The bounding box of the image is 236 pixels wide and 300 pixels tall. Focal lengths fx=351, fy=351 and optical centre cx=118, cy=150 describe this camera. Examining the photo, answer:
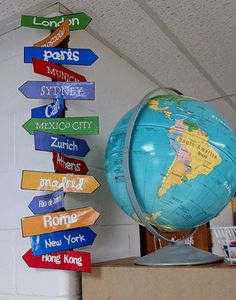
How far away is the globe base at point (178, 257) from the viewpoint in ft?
3.15

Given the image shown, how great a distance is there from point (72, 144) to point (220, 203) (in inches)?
19.8

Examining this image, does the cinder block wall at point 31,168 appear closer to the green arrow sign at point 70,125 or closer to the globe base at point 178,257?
the green arrow sign at point 70,125

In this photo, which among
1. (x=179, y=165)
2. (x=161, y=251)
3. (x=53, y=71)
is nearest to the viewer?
(x=179, y=165)

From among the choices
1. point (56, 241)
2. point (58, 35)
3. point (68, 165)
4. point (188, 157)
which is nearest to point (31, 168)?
point (68, 165)

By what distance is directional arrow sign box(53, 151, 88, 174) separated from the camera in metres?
1.08

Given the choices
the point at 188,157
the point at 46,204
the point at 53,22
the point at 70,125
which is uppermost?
the point at 53,22

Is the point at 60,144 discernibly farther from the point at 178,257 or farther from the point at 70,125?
the point at 178,257

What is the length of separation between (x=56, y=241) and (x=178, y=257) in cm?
36

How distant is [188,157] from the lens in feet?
2.98

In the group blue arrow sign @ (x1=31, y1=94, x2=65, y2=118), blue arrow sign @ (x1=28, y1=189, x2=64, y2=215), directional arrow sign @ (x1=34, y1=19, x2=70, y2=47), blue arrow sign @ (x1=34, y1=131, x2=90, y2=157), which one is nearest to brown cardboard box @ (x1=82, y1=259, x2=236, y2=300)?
blue arrow sign @ (x1=28, y1=189, x2=64, y2=215)

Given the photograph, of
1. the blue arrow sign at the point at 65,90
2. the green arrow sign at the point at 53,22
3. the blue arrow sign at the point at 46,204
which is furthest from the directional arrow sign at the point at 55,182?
the green arrow sign at the point at 53,22

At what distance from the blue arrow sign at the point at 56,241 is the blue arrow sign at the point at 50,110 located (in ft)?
1.22

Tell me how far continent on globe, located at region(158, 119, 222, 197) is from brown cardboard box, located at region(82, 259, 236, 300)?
0.73ft

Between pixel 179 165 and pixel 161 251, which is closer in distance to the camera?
pixel 179 165
